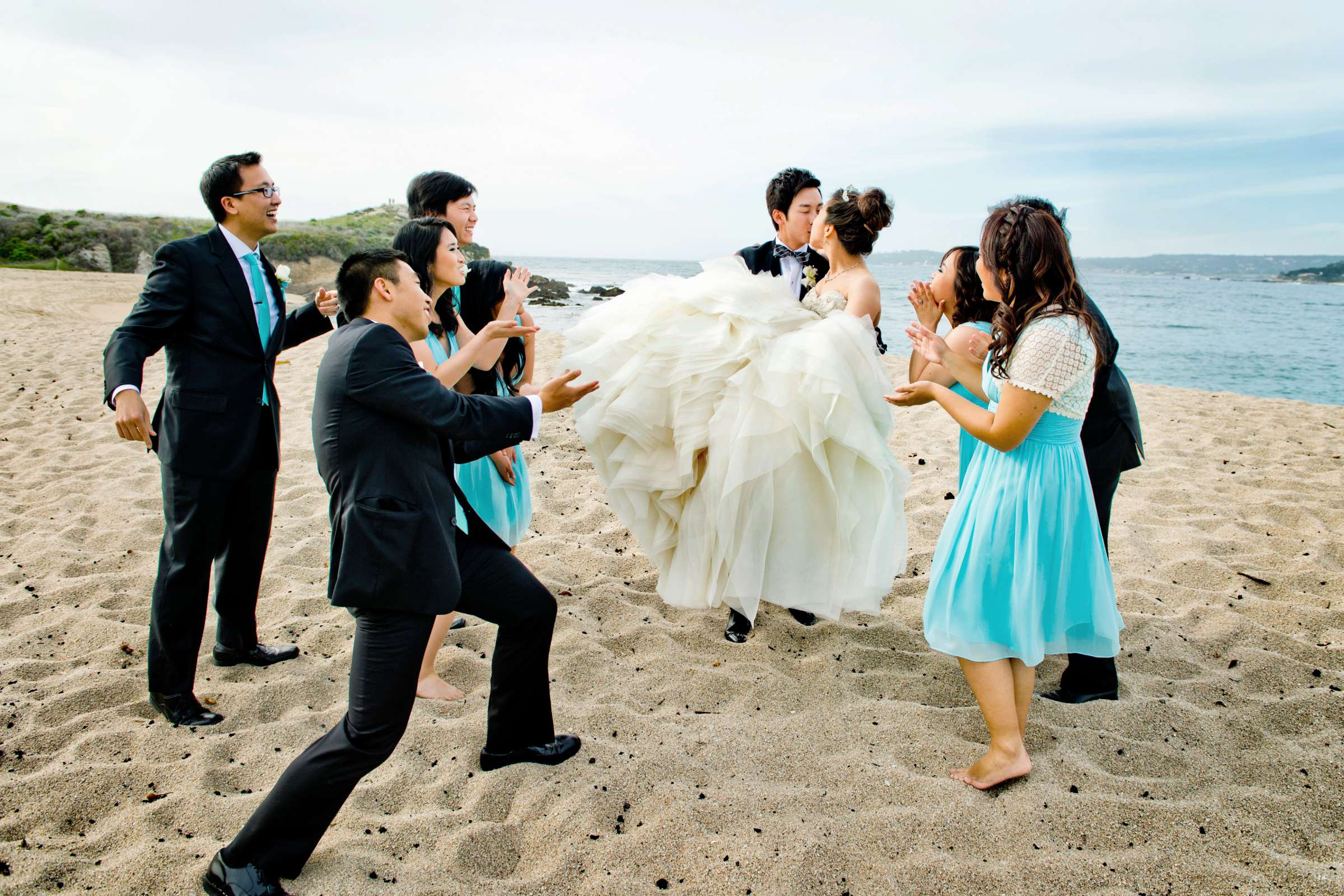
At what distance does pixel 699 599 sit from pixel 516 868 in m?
1.58

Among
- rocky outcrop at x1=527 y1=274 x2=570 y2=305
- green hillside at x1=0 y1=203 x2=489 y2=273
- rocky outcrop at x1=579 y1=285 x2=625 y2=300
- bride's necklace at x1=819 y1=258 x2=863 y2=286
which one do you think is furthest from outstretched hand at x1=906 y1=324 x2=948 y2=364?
rocky outcrop at x1=579 y1=285 x2=625 y2=300

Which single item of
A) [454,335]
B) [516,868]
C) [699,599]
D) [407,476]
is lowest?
[516,868]

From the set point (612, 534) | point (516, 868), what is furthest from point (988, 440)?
point (612, 534)

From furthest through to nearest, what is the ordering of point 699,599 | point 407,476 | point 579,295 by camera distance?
point 579,295
point 699,599
point 407,476

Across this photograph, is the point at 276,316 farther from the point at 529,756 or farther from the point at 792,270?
the point at 792,270

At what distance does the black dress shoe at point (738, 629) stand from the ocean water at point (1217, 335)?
2.29m

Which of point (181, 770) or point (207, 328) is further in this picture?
point (207, 328)

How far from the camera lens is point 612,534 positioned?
17.8ft

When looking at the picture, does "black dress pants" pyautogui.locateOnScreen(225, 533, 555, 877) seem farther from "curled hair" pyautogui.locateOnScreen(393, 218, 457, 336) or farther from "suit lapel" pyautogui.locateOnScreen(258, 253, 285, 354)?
"suit lapel" pyautogui.locateOnScreen(258, 253, 285, 354)

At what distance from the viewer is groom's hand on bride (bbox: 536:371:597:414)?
2691mm

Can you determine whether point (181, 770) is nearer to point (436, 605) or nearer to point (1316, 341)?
point (436, 605)

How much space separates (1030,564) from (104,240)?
2897 centimetres

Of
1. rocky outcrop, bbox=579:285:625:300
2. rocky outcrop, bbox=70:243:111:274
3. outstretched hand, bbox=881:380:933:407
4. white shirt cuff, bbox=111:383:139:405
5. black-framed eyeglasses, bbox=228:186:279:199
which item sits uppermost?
rocky outcrop, bbox=70:243:111:274

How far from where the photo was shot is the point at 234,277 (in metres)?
3.36
